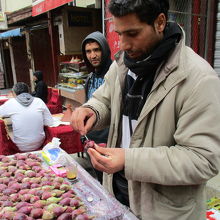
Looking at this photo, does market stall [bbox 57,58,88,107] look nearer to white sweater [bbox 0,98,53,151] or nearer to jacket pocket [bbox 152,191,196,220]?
white sweater [bbox 0,98,53,151]

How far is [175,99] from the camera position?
1036mm

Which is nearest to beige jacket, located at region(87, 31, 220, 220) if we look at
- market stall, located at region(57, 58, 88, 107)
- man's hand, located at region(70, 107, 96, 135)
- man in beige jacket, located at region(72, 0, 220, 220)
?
man in beige jacket, located at region(72, 0, 220, 220)

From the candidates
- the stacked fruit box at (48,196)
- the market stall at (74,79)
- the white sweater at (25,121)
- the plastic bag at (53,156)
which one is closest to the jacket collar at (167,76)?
the stacked fruit box at (48,196)

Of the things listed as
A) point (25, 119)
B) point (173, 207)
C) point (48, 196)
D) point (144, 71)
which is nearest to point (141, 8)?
point (144, 71)

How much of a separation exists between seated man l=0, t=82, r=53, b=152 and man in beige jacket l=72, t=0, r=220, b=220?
7.86 ft

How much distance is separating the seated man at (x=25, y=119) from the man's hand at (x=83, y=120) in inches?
86.3

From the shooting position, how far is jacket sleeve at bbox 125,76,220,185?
3.12 feet

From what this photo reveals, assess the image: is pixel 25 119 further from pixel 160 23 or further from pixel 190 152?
pixel 190 152

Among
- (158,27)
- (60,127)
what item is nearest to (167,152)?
(158,27)

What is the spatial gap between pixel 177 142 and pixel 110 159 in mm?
293

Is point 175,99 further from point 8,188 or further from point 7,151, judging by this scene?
point 7,151

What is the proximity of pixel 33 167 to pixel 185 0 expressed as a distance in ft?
12.9

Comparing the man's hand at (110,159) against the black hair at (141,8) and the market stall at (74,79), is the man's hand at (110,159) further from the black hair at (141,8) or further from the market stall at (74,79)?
the market stall at (74,79)

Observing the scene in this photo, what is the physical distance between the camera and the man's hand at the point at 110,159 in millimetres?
1012
